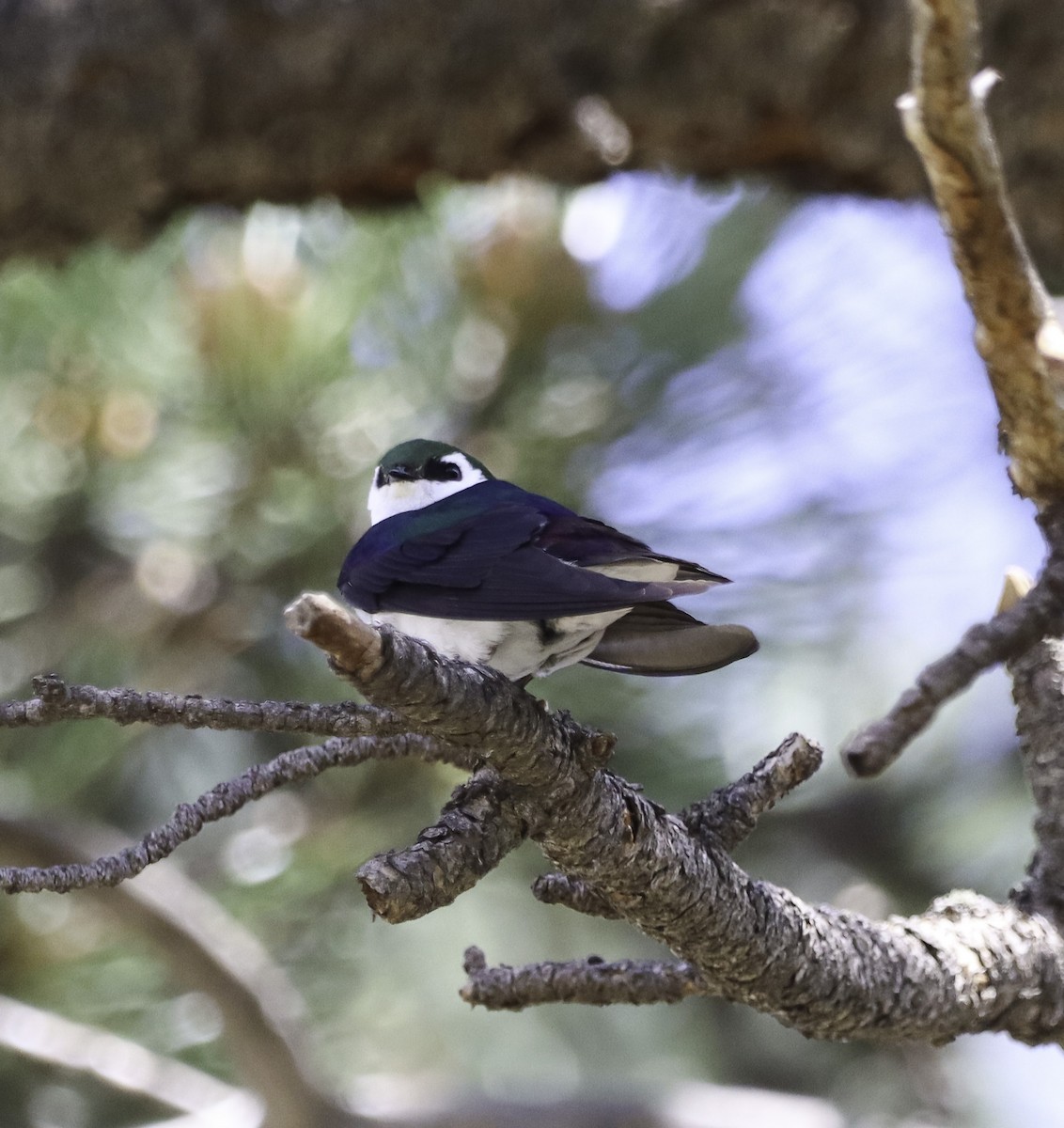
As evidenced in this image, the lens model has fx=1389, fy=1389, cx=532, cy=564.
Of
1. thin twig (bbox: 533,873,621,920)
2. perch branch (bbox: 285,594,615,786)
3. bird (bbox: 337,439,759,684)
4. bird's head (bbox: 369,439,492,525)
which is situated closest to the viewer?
perch branch (bbox: 285,594,615,786)

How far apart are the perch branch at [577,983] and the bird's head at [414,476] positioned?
94 centimetres

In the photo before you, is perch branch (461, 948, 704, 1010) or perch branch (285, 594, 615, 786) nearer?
perch branch (285, 594, 615, 786)

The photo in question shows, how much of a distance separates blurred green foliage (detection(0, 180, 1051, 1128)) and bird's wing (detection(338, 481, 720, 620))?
127cm

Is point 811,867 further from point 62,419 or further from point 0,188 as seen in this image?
point 0,188

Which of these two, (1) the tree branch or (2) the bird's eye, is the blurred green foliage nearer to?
(2) the bird's eye

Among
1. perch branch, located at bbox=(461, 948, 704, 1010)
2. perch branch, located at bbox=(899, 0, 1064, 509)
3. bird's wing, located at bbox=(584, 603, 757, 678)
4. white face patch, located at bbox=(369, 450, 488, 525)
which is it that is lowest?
perch branch, located at bbox=(461, 948, 704, 1010)

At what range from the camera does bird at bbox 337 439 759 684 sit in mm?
1409

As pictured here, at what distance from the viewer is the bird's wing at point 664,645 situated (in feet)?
4.77

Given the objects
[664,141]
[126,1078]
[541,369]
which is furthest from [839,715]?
[126,1078]

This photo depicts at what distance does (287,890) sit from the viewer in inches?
121

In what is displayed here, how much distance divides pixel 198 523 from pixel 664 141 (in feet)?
4.02

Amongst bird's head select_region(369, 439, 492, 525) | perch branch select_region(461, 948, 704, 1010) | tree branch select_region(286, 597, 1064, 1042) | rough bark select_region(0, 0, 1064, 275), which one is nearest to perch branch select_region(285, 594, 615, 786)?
tree branch select_region(286, 597, 1064, 1042)

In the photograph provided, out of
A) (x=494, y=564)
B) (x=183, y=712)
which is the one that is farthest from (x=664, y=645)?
(x=183, y=712)

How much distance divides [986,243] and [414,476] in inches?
40.4
